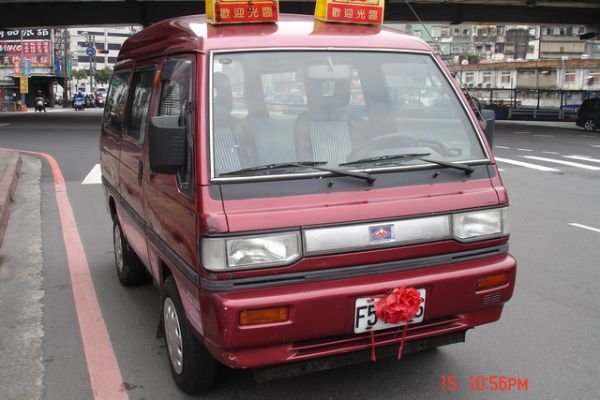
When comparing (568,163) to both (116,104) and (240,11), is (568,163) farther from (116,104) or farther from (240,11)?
(240,11)

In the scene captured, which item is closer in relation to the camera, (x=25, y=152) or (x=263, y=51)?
(x=263, y=51)

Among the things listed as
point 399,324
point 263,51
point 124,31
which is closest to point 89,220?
point 263,51

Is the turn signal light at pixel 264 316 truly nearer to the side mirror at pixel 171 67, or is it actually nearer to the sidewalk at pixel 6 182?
the side mirror at pixel 171 67

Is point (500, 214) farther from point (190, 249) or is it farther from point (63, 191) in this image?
point (63, 191)

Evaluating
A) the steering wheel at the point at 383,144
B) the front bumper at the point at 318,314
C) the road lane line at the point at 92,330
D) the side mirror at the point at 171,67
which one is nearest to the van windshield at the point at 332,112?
the steering wheel at the point at 383,144

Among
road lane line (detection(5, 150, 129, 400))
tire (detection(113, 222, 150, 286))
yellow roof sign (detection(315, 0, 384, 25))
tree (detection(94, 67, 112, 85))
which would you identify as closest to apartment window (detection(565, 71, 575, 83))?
road lane line (detection(5, 150, 129, 400))

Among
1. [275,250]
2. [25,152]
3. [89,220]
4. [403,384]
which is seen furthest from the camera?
[25,152]

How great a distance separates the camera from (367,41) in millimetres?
3609

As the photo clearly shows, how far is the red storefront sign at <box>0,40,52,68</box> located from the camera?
58562 mm

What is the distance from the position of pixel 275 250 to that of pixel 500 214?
1290 mm

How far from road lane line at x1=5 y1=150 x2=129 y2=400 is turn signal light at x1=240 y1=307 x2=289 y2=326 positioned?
115 cm

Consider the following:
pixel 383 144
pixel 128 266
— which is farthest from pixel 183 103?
pixel 128 266

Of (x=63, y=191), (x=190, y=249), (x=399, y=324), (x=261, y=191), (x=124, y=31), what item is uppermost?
(x=124, y=31)

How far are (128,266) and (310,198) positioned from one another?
9.48ft
